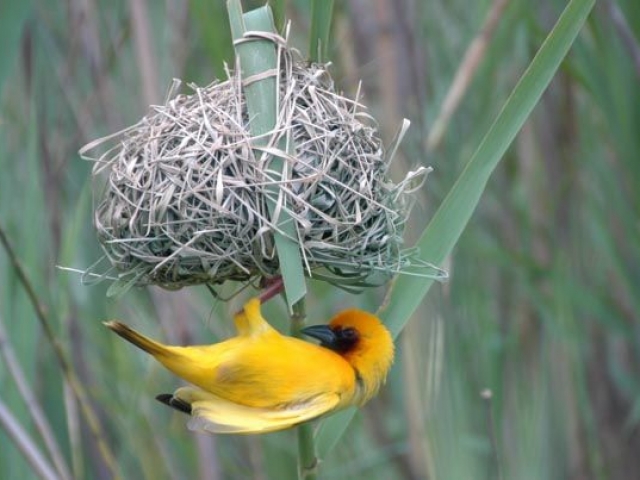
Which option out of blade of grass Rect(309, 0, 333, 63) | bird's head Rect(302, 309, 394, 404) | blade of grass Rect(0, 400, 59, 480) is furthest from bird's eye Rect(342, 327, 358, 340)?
blade of grass Rect(0, 400, 59, 480)

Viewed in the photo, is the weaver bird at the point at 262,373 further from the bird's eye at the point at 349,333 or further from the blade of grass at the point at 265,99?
the blade of grass at the point at 265,99

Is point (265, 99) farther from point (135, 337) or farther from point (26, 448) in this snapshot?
point (26, 448)

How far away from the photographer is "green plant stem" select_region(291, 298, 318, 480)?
1.76m

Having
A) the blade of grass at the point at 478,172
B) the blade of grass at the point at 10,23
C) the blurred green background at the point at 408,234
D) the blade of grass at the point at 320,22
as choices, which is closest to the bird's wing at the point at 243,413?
the blade of grass at the point at 478,172

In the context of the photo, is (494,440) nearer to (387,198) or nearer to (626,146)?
(387,198)

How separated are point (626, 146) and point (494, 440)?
115 cm

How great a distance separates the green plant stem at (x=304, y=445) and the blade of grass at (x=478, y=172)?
10 cm

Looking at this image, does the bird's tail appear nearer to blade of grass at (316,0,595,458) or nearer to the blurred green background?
blade of grass at (316,0,595,458)

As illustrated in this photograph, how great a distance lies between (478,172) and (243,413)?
1.92 feet

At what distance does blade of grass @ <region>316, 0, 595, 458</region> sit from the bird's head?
0.13 feet

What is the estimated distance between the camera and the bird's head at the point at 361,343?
1.95 m

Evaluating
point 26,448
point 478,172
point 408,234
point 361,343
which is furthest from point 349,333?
point 26,448

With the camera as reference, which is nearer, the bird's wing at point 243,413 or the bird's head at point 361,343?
the bird's wing at point 243,413

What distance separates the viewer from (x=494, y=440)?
173cm
